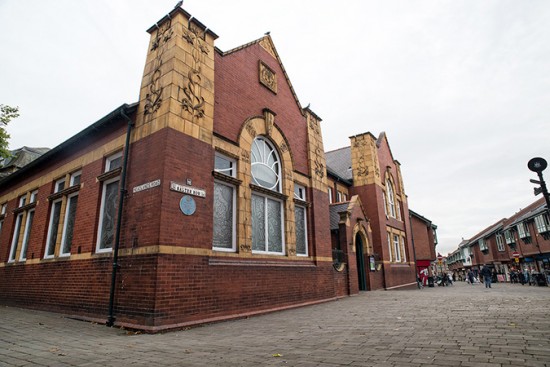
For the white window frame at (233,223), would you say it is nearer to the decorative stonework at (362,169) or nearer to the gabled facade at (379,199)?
the gabled facade at (379,199)

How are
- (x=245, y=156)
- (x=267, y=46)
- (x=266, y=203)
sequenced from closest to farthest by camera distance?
(x=245, y=156) < (x=266, y=203) < (x=267, y=46)

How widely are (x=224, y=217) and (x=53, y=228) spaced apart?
6829 mm

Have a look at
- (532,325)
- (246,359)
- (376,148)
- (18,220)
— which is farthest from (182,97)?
(376,148)

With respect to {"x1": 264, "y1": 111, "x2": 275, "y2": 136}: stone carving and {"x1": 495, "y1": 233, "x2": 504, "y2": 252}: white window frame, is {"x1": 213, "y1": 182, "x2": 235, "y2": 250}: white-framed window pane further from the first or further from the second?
{"x1": 495, "y1": 233, "x2": 504, "y2": 252}: white window frame

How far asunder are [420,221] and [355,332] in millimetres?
34272

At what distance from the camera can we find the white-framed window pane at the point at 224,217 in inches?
350

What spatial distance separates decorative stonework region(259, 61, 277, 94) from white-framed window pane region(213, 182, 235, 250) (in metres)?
4.76

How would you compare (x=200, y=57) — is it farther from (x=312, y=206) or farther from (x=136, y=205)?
(x=312, y=206)

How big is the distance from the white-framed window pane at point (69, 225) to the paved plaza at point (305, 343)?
2.97 metres

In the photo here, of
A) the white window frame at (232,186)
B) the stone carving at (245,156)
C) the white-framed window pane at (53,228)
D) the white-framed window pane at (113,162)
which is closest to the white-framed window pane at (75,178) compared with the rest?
the white-framed window pane at (53,228)

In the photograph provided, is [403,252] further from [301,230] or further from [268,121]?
[268,121]

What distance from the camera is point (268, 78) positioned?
12.5m

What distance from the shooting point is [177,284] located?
711cm

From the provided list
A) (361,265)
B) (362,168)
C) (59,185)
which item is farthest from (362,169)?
(59,185)
